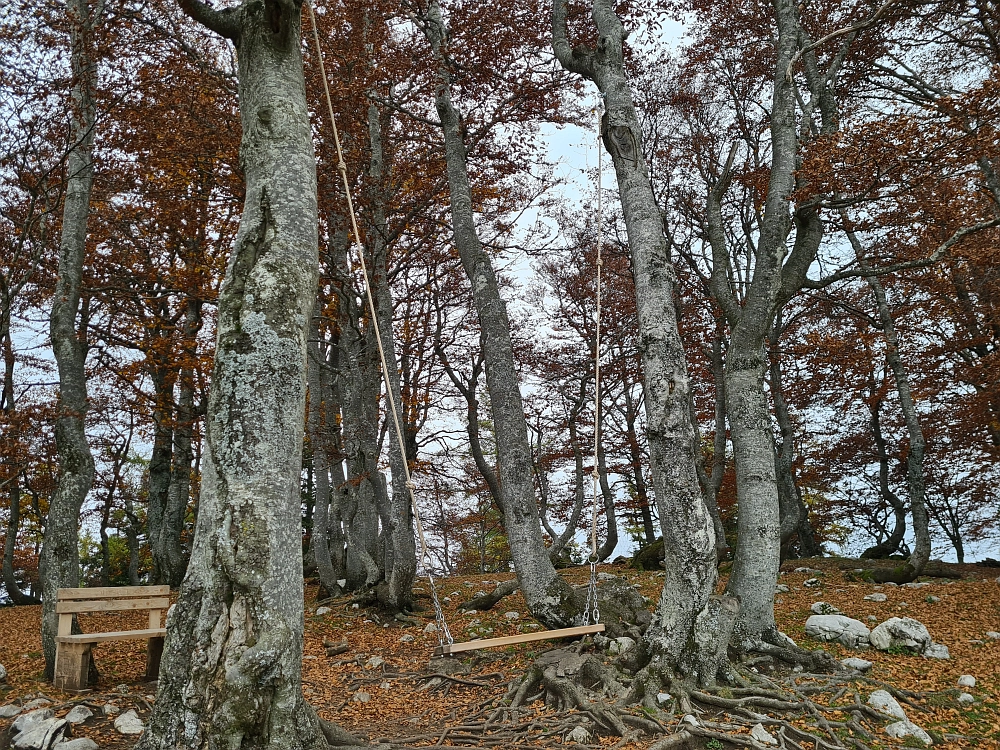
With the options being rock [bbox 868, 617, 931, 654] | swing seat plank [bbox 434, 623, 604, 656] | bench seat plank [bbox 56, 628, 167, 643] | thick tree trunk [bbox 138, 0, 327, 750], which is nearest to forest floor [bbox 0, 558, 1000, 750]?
rock [bbox 868, 617, 931, 654]

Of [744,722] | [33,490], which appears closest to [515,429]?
[744,722]

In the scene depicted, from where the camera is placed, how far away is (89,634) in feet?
16.5

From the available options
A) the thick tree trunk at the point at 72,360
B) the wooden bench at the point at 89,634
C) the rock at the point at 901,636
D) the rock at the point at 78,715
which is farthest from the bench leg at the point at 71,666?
the rock at the point at 901,636

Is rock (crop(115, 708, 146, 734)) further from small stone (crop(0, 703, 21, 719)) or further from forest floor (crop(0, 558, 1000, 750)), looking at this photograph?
small stone (crop(0, 703, 21, 719))

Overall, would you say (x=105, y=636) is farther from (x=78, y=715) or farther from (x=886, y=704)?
(x=886, y=704)

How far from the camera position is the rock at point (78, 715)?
13.5 ft

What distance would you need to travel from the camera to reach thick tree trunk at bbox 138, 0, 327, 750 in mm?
2672

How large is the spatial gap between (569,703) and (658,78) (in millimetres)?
11590

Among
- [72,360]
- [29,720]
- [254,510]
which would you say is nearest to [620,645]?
[254,510]

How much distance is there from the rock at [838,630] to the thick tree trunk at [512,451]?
255 cm

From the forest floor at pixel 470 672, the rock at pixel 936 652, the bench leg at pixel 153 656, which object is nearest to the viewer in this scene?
the forest floor at pixel 470 672

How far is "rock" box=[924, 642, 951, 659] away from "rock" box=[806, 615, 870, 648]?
1.62 ft

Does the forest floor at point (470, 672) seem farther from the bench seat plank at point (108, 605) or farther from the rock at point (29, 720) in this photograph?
the bench seat plank at point (108, 605)

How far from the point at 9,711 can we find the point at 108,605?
1034 mm
